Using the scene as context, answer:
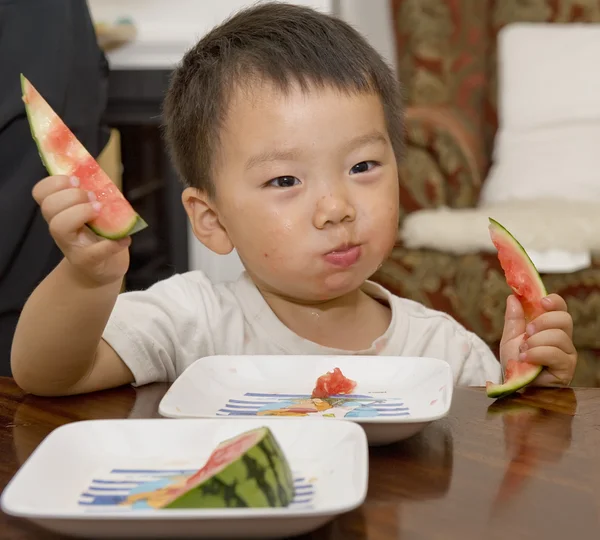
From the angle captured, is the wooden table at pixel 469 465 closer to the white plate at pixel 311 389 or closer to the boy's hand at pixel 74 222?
the white plate at pixel 311 389

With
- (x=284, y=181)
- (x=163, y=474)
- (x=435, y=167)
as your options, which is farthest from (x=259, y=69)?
(x=435, y=167)

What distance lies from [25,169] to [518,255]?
4.40ft

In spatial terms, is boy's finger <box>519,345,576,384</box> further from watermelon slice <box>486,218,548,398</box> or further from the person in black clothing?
the person in black clothing

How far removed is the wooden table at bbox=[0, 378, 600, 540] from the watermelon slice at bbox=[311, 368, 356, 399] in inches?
5.1

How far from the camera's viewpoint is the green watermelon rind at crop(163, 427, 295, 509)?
2.23ft

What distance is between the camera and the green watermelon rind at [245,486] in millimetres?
678

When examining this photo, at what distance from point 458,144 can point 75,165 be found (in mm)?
2061

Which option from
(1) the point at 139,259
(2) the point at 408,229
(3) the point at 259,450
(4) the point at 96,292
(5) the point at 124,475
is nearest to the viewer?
(3) the point at 259,450

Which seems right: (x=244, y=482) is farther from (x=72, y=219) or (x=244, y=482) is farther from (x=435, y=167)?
(x=435, y=167)

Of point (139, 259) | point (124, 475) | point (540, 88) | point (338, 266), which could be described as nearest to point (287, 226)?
point (338, 266)

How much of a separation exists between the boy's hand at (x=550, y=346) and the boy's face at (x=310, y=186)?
247 millimetres

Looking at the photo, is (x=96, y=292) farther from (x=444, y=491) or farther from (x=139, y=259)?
(x=139, y=259)

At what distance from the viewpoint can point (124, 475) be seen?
0.81 m

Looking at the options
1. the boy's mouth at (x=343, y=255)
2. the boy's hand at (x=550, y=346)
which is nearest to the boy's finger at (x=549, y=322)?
the boy's hand at (x=550, y=346)
